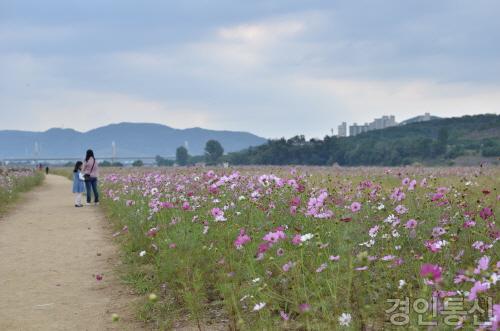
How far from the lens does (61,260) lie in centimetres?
686

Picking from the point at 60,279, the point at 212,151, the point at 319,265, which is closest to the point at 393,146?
the point at 212,151

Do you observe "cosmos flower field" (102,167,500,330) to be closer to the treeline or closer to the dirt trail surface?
the dirt trail surface

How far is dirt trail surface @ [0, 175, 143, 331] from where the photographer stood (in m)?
4.32

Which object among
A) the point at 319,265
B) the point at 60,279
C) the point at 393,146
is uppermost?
the point at 393,146

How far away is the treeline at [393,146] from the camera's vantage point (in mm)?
64000

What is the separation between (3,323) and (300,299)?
241cm

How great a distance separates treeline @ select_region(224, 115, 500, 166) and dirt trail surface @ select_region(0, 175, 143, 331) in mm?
53676

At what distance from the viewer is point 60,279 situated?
580 cm

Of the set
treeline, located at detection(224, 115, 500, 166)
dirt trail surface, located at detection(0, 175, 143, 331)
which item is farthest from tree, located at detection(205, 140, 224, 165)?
dirt trail surface, located at detection(0, 175, 143, 331)

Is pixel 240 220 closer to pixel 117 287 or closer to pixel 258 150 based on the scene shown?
pixel 117 287

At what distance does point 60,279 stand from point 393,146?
219 feet

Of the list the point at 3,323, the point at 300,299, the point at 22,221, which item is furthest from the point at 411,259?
the point at 22,221

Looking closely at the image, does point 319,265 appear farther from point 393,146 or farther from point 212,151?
point 212,151

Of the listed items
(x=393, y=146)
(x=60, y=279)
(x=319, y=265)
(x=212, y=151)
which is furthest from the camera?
(x=212, y=151)
